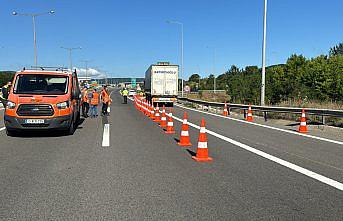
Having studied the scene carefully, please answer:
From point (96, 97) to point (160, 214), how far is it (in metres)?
14.1

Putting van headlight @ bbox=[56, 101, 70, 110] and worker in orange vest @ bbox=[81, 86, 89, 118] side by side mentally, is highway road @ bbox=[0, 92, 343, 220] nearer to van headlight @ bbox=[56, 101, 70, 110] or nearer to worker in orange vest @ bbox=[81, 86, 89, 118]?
van headlight @ bbox=[56, 101, 70, 110]

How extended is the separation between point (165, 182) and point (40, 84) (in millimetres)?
7291

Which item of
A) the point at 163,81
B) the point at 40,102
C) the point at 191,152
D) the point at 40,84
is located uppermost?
the point at 163,81

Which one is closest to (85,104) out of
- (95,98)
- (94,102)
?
(94,102)

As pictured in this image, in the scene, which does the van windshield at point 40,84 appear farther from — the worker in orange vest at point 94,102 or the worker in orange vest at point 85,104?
the worker in orange vest at point 85,104

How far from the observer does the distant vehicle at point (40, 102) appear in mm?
9898

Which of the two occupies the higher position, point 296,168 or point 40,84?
point 40,84

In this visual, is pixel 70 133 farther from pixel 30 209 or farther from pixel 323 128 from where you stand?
pixel 323 128

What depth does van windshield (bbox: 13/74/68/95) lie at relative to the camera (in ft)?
35.2

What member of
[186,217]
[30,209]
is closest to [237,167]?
[186,217]

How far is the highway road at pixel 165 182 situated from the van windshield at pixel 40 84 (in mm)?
2110

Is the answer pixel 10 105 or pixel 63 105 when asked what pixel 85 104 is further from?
pixel 10 105

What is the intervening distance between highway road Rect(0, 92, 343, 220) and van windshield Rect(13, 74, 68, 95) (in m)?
2.11

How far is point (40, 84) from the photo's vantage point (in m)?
11.0
